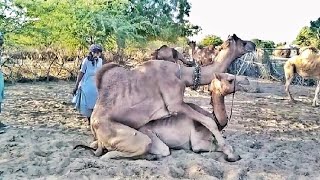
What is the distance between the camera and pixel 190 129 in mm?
5859

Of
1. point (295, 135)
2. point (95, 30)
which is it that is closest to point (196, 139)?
point (295, 135)

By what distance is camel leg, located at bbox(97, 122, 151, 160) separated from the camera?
549 centimetres

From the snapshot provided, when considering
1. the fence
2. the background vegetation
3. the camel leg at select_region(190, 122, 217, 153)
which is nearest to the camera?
the camel leg at select_region(190, 122, 217, 153)

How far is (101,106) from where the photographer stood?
18.8 ft

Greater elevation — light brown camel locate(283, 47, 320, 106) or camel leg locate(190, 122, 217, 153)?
light brown camel locate(283, 47, 320, 106)

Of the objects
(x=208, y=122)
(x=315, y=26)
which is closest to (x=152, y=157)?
(x=208, y=122)

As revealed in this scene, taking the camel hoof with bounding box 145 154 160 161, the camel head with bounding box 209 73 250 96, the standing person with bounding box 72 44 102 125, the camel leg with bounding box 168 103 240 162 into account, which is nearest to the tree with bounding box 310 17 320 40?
the standing person with bounding box 72 44 102 125

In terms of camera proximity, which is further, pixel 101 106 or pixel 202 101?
pixel 202 101

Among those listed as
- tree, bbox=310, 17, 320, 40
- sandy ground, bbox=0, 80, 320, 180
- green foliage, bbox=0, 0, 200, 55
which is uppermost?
tree, bbox=310, 17, 320, 40

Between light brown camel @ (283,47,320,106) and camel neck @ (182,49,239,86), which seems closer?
camel neck @ (182,49,239,86)

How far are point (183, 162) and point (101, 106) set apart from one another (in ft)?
3.83

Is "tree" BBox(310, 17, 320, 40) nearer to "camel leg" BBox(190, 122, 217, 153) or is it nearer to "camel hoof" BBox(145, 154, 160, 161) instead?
"camel leg" BBox(190, 122, 217, 153)

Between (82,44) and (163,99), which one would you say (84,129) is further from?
(82,44)

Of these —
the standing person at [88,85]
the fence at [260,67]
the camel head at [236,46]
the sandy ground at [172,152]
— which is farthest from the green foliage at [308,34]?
the camel head at [236,46]
